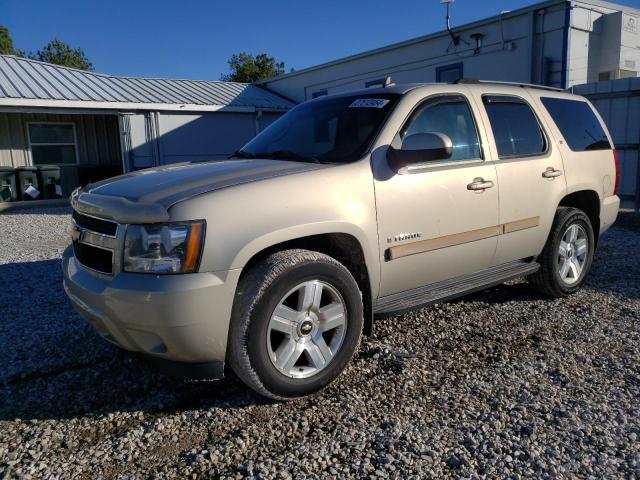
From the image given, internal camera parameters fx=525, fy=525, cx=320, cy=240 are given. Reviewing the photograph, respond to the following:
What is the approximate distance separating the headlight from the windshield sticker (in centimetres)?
175

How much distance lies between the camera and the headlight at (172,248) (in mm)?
2688

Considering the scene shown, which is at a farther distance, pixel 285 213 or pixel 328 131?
pixel 328 131

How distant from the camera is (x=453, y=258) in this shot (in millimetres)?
3836

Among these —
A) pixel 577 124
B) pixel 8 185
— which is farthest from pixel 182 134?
pixel 577 124

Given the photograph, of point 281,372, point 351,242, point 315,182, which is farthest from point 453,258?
point 281,372

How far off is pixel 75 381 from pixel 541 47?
11311mm

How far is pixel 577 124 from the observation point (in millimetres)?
5035

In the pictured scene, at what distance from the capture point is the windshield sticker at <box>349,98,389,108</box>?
150 inches

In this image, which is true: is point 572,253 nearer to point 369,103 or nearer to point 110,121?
point 369,103

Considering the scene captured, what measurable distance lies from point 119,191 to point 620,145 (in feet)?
33.1

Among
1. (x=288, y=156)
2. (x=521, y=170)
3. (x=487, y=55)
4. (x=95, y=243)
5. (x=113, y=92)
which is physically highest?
(x=487, y=55)

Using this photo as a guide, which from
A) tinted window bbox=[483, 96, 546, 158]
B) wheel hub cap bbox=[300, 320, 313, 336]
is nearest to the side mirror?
tinted window bbox=[483, 96, 546, 158]

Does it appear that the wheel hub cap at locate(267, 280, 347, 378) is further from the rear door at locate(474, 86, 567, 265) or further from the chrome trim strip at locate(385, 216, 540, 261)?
the rear door at locate(474, 86, 567, 265)

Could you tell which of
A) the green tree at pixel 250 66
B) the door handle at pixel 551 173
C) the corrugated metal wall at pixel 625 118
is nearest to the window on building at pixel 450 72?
the corrugated metal wall at pixel 625 118
